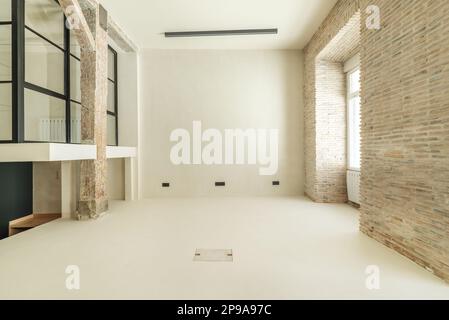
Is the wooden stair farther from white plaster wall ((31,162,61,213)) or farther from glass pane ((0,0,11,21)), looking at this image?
glass pane ((0,0,11,21))

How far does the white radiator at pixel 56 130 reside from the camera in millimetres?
5930

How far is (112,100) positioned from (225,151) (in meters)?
3.47

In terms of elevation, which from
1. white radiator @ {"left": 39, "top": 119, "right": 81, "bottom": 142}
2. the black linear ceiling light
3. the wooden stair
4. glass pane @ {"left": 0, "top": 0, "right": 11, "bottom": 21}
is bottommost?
the wooden stair

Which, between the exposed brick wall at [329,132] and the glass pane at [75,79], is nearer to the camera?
the glass pane at [75,79]

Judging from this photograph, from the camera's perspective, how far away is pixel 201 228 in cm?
461

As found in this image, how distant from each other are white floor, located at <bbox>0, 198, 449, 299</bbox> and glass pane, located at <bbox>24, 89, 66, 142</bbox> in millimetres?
2286

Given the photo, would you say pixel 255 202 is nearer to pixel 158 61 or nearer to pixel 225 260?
pixel 225 260

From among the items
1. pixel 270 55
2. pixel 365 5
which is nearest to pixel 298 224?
pixel 365 5

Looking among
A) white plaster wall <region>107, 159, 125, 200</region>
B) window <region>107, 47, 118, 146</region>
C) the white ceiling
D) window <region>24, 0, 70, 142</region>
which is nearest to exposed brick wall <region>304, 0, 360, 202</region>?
the white ceiling

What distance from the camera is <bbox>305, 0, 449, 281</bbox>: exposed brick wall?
268cm

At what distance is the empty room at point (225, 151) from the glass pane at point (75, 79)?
4 centimetres

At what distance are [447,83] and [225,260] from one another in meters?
2.98

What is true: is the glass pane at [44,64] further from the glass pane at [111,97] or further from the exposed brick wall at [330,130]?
the exposed brick wall at [330,130]

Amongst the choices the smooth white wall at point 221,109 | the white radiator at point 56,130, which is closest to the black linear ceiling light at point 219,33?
the smooth white wall at point 221,109
